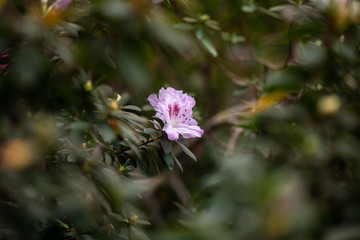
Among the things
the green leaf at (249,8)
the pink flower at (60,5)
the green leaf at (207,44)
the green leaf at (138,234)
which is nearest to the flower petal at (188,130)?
the green leaf at (138,234)

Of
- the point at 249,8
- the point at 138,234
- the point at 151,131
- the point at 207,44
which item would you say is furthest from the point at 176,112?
the point at 249,8

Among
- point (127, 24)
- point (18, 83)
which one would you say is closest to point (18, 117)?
point (18, 83)

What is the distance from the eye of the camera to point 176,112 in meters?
1.13

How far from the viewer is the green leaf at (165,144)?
41.4 inches

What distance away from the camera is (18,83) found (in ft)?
2.40

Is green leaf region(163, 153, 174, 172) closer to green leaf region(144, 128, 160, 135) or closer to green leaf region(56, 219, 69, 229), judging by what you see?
green leaf region(144, 128, 160, 135)

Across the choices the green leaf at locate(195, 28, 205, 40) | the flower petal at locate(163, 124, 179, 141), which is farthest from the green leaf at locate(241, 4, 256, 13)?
the flower petal at locate(163, 124, 179, 141)

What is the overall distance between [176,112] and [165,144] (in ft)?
0.40

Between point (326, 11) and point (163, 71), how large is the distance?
3.37 ft

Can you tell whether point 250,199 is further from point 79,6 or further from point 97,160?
point 79,6

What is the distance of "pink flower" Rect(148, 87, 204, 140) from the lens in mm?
1100

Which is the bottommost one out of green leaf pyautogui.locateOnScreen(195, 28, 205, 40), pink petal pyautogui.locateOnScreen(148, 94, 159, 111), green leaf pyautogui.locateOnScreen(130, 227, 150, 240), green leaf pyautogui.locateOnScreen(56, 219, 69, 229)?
green leaf pyautogui.locateOnScreen(130, 227, 150, 240)

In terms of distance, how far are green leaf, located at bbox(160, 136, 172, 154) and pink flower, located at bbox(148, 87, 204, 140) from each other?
0.11ft

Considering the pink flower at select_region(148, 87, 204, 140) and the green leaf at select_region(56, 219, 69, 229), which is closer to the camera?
the green leaf at select_region(56, 219, 69, 229)
